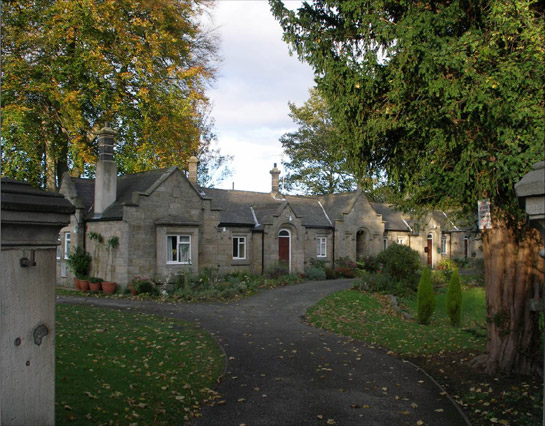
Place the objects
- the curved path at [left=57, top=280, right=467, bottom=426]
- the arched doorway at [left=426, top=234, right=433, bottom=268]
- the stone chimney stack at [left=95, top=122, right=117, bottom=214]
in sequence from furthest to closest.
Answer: the arched doorway at [left=426, top=234, right=433, bottom=268] < the stone chimney stack at [left=95, top=122, right=117, bottom=214] < the curved path at [left=57, top=280, right=467, bottom=426]

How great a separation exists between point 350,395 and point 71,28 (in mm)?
22351

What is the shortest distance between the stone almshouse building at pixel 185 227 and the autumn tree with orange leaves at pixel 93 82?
2210 mm

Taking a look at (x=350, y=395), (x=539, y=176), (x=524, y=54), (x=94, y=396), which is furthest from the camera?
(x=350, y=395)

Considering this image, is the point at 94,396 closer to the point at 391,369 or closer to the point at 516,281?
the point at 391,369

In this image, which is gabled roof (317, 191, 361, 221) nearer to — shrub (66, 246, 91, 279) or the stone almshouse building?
the stone almshouse building

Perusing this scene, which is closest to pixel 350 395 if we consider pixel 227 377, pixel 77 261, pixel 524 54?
pixel 227 377

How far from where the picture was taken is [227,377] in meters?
8.69

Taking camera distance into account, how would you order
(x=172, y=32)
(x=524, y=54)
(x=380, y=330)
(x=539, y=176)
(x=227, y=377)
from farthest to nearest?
(x=172, y=32) → (x=380, y=330) → (x=227, y=377) → (x=524, y=54) → (x=539, y=176)

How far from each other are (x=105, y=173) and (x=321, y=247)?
16385mm

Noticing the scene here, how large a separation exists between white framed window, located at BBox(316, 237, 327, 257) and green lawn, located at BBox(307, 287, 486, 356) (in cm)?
1057

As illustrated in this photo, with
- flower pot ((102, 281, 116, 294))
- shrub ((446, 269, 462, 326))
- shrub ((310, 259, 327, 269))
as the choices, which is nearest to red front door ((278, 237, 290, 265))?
shrub ((310, 259, 327, 269))

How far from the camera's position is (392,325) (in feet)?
48.9

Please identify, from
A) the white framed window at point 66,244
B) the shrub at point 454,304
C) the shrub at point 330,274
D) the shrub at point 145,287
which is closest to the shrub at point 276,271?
the shrub at point 330,274

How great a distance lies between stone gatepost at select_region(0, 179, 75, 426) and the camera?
3.62m
